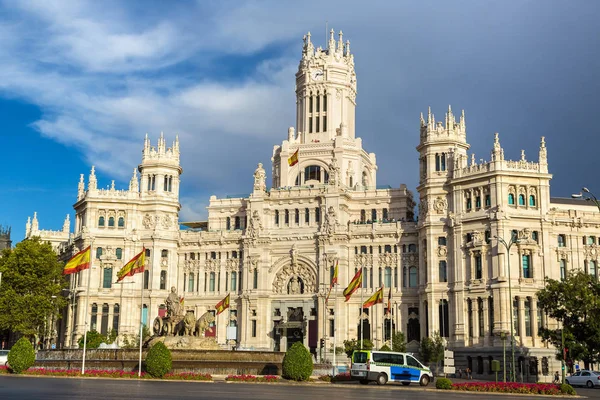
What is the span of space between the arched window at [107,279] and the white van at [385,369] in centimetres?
6043

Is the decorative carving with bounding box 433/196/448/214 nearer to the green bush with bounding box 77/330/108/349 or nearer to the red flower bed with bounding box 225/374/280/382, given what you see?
the green bush with bounding box 77/330/108/349

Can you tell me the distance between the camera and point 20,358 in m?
→ 55.8

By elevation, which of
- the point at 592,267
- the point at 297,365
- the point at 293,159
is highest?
the point at 293,159

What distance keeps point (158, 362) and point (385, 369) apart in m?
16.8

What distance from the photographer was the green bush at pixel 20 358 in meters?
55.8

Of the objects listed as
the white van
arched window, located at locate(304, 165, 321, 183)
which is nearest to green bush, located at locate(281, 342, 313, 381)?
the white van

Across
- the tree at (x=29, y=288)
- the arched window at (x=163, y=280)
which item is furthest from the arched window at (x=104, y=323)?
the arched window at (x=163, y=280)

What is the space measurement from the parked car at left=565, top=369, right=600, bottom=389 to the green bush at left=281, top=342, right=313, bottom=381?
30.1 meters

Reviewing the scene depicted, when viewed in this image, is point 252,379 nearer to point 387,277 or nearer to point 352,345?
point 352,345

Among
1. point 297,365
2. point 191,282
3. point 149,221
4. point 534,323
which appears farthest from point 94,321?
point 297,365

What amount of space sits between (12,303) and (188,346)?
48.8 metres

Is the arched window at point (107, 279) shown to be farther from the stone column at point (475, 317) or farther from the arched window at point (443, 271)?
the stone column at point (475, 317)

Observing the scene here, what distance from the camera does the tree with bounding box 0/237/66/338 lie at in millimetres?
101438

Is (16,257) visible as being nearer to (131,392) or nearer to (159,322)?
(159,322)
